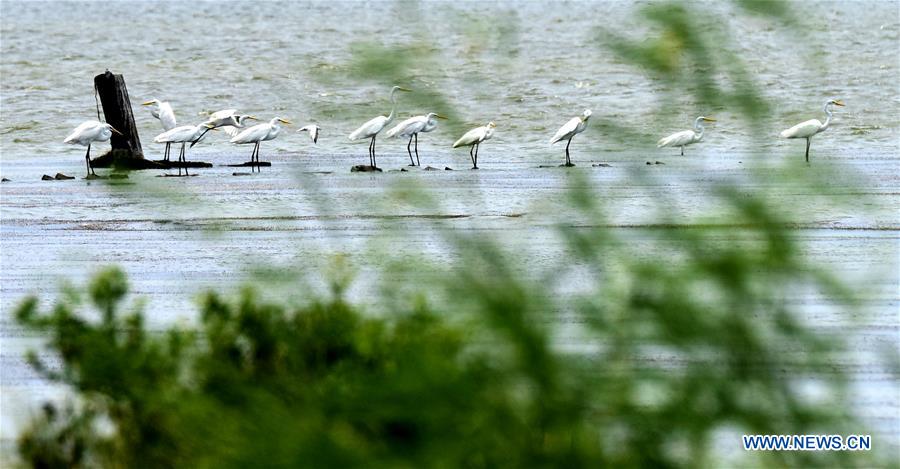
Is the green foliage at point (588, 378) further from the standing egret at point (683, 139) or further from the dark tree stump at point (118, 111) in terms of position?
the dark tree stump at point (118, 111)

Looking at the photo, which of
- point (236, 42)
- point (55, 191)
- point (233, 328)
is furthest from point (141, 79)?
point (233, 328)

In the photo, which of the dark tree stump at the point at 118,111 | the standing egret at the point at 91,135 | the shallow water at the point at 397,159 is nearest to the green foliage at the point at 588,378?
the shallow water at the point at 397,159

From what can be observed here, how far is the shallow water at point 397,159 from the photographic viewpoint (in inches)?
84.9

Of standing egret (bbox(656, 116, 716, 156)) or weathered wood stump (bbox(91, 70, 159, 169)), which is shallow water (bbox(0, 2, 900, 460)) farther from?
weathered wood stump (bbox(91, 70, 159, 169))

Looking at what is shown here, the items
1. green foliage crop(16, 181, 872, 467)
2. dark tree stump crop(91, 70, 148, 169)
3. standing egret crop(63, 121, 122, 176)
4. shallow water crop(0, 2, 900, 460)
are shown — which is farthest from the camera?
dark tree stump crop(91, 70, 148, 169)

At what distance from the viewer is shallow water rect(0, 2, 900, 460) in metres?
2.16

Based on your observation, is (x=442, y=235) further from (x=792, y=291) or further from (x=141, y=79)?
(x=141, y=79)

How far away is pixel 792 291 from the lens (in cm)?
209

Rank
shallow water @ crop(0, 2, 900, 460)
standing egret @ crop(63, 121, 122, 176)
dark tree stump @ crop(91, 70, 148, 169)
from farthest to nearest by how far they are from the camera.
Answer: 1. dark tree stump @ crop(91, 70, 148, 169)
2. standing egret @ crop(63, 121, 122, 176)
3. shallow water @ crop(0, 2, 900, 460)

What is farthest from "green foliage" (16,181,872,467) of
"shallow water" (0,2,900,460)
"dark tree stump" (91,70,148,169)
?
"dark tree stump" (91,70,148,169)

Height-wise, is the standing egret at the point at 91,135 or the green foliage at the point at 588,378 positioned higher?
the green foliage at the point at 588,378

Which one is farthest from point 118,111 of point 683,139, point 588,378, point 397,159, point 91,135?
point 588,378

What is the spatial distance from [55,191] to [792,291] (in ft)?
49.0

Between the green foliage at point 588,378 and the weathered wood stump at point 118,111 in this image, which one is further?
the weathered wood stump at point 118,111
